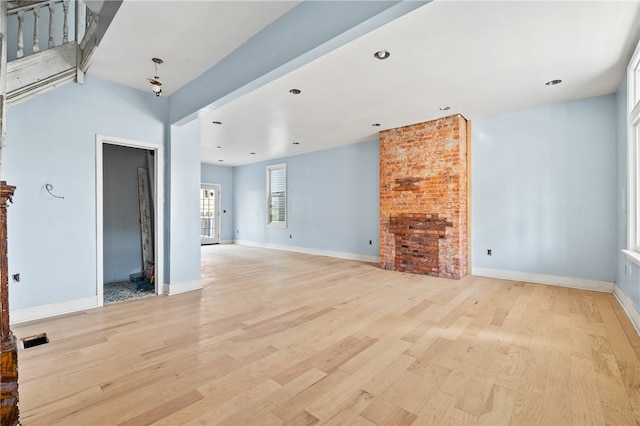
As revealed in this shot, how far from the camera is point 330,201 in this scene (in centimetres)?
759

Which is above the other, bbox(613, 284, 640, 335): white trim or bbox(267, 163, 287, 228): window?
bbox(267, 163, 287, 228): window

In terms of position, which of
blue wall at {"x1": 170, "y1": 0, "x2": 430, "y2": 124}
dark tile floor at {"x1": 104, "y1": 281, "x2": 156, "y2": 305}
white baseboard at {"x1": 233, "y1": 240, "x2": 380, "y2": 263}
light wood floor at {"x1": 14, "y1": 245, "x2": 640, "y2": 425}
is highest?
blue wall at {"x1": 170, "y1": 0, "x2": 430, "y2": 124}

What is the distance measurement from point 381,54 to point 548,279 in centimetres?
420

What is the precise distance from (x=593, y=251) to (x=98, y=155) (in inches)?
267

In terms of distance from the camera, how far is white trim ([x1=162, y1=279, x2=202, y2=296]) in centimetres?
409

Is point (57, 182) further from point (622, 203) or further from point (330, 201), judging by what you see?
point (622, 203)

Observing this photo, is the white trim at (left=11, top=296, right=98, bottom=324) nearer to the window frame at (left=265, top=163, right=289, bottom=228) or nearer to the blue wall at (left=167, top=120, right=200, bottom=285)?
the blue wall at (left=167, top=120, right=200, bottom=285)

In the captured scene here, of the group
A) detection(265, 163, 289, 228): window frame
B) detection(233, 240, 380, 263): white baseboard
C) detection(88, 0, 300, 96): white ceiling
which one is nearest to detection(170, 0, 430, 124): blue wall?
detection(88, 0, 300, 96): white ceiling

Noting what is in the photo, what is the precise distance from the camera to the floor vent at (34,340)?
99.1 inches

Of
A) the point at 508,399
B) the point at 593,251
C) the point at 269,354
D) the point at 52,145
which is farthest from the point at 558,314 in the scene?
the point at 52,145

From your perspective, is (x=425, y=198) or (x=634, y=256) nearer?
(x=634, y=256)

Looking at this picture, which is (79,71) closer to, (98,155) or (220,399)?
(98,155)

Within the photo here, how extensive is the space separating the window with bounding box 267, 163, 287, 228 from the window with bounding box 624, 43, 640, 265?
7023 mm

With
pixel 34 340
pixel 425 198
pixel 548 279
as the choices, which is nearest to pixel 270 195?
pixel 425 198
